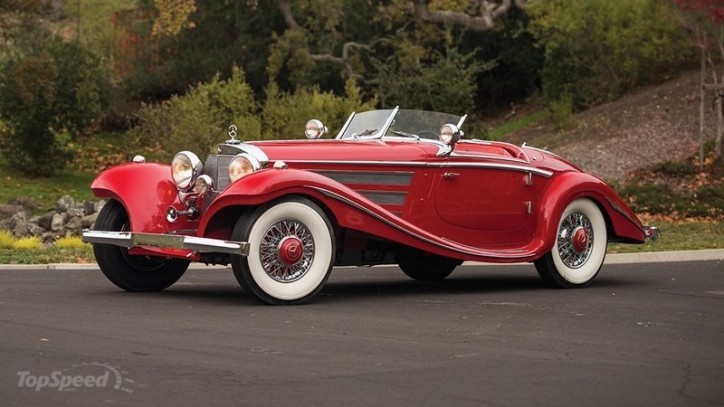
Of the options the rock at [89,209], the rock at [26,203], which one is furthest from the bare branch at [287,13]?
the rock at [89,209]

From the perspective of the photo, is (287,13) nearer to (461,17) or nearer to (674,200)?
(461,17)

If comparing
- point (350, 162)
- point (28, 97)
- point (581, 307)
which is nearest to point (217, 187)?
point (350, 162)

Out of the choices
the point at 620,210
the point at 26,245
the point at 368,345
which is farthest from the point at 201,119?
the point at 368,345

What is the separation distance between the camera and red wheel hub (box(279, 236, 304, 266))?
10.9 m

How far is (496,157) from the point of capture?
12.6 metres

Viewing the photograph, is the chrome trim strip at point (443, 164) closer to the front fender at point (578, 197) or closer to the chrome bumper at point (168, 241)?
the front fender at point (578, 197)

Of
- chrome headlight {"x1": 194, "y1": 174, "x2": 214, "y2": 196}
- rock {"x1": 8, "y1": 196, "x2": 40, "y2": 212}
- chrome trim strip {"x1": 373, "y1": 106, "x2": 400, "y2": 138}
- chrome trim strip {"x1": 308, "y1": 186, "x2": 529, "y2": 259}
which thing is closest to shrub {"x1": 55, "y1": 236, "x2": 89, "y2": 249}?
chrome trim strip {"x1": 373, "y1": 106, "x2": 400, "y2": 138}

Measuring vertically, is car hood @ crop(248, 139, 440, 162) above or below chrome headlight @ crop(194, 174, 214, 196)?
A: above

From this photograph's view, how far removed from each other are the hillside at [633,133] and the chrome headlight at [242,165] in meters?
18.8

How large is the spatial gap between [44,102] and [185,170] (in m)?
28.5

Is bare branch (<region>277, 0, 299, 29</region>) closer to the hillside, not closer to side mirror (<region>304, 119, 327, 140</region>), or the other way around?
the hillside

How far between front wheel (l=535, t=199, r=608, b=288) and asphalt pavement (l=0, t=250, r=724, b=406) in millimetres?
263

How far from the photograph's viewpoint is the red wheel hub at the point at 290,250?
35.8 feet

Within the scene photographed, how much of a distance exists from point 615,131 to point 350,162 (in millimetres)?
22324
